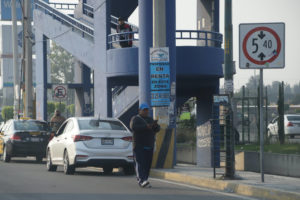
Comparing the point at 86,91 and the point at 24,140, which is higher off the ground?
the point at 86,91

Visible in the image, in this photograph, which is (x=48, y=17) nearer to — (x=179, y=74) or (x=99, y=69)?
(x=99, y=69)

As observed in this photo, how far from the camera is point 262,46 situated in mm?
13602

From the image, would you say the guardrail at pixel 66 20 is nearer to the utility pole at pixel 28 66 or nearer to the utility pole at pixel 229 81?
the utility pole at pixel 28 66

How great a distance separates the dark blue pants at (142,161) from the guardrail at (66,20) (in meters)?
13.2

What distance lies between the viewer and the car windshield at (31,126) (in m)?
24.5

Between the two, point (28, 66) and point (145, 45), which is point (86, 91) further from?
point (145, 45)

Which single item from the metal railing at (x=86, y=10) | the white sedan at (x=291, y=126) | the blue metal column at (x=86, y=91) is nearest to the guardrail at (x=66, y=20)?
the metal railing at (x=86, y=10)

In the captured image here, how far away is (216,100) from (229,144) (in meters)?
1.04

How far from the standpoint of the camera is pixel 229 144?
49.6ft

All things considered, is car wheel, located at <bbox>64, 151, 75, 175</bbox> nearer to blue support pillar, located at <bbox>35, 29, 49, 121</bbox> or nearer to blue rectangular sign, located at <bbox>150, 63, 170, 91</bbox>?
blue rectangular sign, located at <bbox>150, 63, 170, 91</bbox>

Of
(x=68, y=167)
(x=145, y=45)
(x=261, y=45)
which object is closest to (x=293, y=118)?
(x=145, y=45)

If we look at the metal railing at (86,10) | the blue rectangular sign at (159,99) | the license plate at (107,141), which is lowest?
the license plate at (107,141)

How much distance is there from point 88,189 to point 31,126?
36.7 feet

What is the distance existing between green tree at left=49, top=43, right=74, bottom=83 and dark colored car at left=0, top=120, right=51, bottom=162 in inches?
4257
